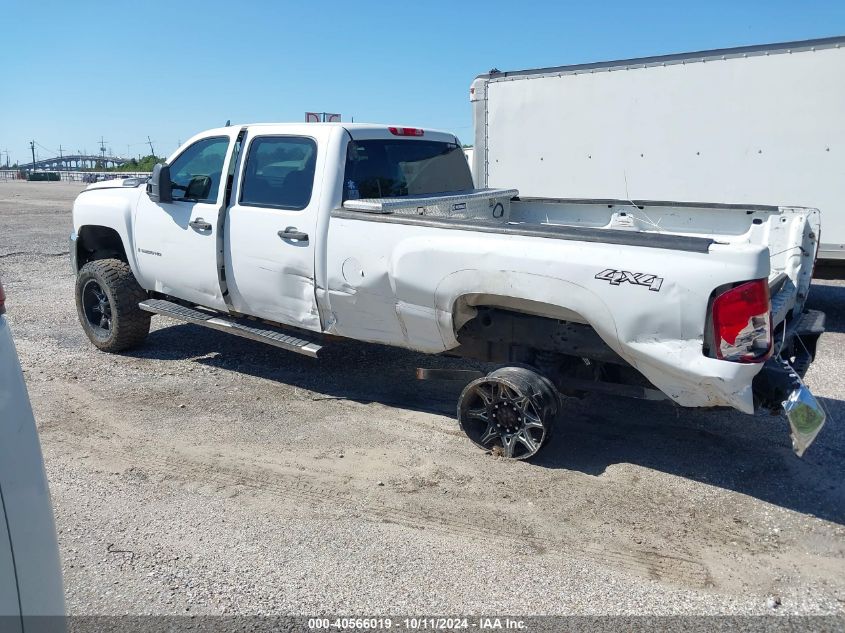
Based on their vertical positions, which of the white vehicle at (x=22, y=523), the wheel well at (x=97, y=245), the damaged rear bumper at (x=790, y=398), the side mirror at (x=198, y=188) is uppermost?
the side mirror at (x=198, y=188)

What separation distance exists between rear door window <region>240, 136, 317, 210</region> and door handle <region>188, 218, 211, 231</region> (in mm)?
376

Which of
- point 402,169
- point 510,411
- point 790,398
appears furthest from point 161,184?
point 790,398

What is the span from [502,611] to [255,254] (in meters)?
3.43

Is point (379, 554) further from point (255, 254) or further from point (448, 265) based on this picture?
point (255, 254)

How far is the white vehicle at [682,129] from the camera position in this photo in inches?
315

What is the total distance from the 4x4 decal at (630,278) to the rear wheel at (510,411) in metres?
0.88

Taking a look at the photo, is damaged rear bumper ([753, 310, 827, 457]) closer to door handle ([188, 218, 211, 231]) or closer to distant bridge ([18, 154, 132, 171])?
door handle ([188, 218, 211, 231])

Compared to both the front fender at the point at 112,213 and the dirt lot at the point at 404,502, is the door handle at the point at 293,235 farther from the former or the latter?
the front fender at the point at 112,213

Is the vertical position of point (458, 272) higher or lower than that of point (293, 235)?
lower

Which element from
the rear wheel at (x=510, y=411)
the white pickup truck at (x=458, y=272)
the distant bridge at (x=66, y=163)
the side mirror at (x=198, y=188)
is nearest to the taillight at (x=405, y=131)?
the white pickup truck at (x=458, y=272)

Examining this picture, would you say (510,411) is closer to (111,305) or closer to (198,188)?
(198,188)

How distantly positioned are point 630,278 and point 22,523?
3031mm

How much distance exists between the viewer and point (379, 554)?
12.0 feet

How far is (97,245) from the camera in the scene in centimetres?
734
